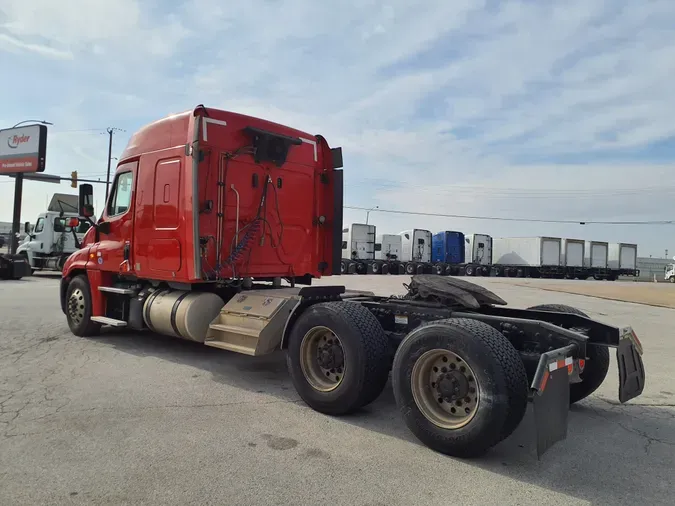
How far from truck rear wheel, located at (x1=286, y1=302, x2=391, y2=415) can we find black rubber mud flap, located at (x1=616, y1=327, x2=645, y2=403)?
6.40 feet

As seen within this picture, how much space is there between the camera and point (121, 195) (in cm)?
754

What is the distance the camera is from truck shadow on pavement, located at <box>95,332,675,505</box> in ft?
11.3

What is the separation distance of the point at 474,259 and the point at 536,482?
143 ft

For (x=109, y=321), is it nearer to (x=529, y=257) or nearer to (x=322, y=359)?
(x=322, y=359)

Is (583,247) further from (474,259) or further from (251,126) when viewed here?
(251,126)

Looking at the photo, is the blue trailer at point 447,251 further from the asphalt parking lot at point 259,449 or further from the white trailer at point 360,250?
the asphalt parking lot at point 259,449

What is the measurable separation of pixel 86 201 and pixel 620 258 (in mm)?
54211

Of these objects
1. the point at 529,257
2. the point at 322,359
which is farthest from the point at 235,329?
the point at 529,257

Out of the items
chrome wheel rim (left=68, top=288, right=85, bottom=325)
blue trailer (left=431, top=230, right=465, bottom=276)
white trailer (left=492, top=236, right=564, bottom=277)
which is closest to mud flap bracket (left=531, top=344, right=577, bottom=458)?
chrome wheel rim (left=68, top=288, right=85, bottom=325)

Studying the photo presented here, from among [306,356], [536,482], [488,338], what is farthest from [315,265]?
[536,482]

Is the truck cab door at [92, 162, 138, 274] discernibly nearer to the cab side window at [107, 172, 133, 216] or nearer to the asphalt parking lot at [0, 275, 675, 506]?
the cab side window at [107, 172, 133, 216]

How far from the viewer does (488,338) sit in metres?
3.71

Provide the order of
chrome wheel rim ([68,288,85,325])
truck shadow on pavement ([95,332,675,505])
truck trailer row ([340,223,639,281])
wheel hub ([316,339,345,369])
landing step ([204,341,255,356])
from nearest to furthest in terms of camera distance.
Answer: truck shadow on pavement ([95,332,675,505]) < wheel hub ([316,339,345,369]) < landing step ([204,341,255,356]) < chrome wheel rim ([68,288,85,325]) < truck trailer row ([340,223,639,281])

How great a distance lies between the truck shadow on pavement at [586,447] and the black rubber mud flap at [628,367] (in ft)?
1.42
